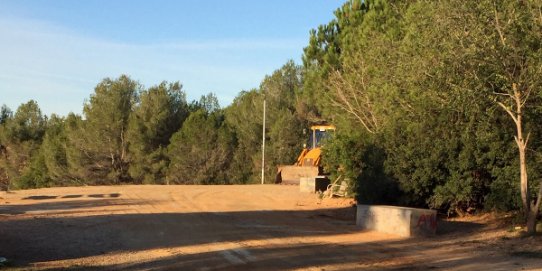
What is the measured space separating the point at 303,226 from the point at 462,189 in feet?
16.1

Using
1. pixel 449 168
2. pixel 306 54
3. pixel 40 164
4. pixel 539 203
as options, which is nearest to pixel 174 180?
pixel 40 164

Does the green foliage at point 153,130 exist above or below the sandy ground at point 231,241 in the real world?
above

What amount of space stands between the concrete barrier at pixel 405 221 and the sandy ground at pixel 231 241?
328mm

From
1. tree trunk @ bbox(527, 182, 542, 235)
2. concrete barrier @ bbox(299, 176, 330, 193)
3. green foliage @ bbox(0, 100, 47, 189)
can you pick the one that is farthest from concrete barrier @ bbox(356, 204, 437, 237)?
green foliage @ bbox(0, 100, 47, 189)

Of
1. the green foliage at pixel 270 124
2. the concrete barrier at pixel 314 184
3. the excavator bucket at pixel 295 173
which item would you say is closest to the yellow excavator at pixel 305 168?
the excavator bucket at pixel 295 173

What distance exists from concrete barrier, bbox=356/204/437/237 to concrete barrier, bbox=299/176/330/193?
481 inches

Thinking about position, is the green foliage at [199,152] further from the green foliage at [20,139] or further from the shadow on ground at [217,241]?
the shadow on ground at [217,241]

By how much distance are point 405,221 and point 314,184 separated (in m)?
13.7

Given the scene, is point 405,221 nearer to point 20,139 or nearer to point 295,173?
point 295,173

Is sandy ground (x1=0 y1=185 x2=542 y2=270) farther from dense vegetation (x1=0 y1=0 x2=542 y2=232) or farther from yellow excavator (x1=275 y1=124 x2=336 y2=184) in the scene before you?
yellow excavator (x1=275 y1=124 x2=336 y2=184)

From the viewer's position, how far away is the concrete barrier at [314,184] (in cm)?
2892

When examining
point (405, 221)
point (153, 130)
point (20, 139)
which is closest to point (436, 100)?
point (405, 221)

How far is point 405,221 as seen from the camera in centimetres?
1528

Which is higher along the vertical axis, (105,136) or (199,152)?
(105,136)
